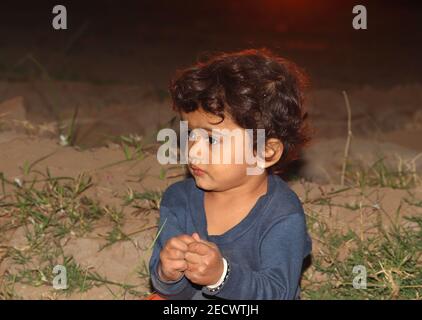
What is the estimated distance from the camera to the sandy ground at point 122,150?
349cm

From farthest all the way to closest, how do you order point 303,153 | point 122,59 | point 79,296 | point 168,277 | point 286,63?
point 122,59 → point 303,153 → point 79,296 → point 286,63 → point 168,277

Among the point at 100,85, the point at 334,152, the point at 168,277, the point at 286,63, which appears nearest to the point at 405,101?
the point at 334,152

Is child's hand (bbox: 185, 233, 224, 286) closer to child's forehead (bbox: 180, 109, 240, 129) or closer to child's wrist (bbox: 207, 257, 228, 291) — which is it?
child's wrist (bbox: 207, 257, 228, 291)

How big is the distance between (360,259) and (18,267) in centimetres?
132

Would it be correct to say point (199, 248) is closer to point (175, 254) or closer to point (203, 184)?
point (175, 254)

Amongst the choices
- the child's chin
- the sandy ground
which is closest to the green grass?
the sandy ground

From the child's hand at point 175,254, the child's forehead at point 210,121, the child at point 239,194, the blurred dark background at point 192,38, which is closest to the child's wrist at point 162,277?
the child at point 239,194

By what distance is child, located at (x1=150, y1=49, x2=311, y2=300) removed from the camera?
2.57 meters

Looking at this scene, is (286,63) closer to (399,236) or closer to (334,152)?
(399,236)

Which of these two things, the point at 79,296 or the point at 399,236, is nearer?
the point at 79,296

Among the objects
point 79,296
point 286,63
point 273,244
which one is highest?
point 286,63

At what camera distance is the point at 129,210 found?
12.1ft

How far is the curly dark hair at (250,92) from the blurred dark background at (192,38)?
3146 mm

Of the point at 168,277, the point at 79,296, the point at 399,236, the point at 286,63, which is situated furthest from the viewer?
the point at 399,236
